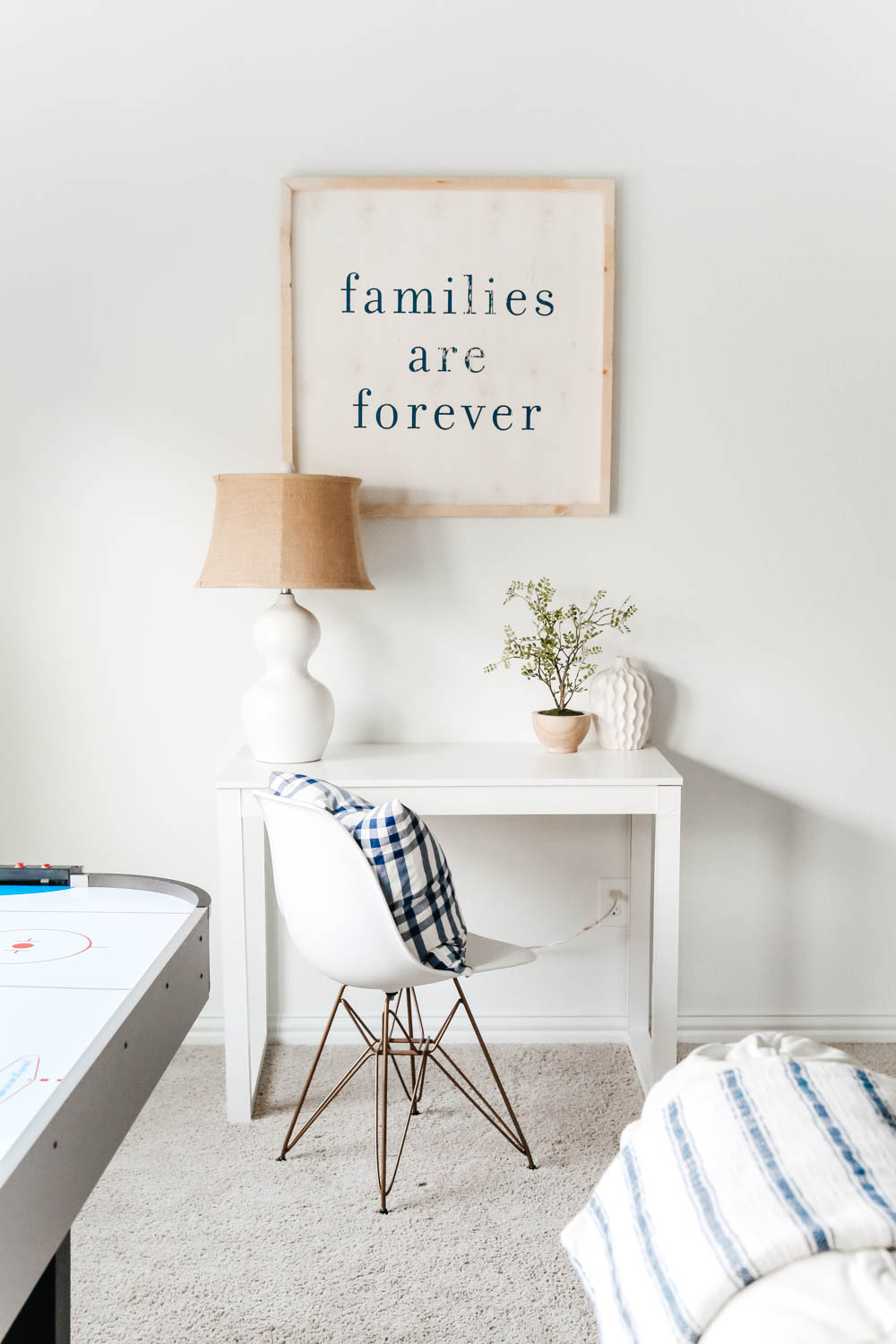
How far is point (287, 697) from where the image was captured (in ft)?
7.86

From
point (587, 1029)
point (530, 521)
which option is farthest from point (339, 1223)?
point (530, 521)

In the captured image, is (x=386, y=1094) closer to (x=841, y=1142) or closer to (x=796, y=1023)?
(x=796, y=1023)

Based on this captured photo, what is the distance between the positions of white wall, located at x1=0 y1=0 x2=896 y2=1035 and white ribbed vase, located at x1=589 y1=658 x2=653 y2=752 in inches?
5.7

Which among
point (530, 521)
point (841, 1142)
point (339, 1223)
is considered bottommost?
point (339, 1223)

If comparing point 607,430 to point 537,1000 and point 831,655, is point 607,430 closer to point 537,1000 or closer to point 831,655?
point 831,655

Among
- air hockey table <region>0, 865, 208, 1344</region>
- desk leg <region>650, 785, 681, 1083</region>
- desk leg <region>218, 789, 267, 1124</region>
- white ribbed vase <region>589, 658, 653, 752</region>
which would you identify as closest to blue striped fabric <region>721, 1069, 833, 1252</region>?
air hockey table <region>0, 865, 208, 1344</region>

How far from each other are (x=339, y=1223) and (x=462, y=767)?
92 cm

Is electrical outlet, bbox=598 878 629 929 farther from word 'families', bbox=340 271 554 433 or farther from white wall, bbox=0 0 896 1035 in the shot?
word 'families', bbox=340 271 554 433

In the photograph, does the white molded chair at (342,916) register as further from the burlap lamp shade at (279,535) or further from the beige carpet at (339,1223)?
the burlap lamp shade at (279,535)

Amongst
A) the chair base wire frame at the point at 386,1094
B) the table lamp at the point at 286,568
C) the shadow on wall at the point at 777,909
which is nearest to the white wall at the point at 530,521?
the shadow on wall at the point at 777,909

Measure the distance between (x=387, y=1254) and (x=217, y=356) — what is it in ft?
6.45

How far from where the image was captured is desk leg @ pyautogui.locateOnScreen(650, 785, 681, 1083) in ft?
7.42

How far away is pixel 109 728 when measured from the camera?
2.70 meters

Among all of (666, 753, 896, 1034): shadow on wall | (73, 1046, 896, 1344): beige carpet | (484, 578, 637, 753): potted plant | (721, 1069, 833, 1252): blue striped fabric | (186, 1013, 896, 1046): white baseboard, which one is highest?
(484, 578, 637, 753): potted plant
